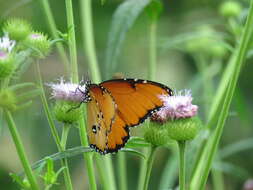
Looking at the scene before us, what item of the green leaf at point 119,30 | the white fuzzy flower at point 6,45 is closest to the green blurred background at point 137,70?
the green leaf at point 119,30

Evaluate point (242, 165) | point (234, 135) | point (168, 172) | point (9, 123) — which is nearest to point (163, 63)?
point (234, 135)

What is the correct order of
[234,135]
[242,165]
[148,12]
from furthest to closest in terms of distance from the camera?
[234,135] < [242,165] < [148,12]

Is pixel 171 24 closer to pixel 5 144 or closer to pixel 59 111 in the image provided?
pixel 5 144

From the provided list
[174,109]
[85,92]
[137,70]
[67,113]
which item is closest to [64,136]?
[67,113]

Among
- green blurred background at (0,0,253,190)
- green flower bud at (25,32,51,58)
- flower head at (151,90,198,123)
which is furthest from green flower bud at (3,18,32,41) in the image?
green blurred background at (0,0,253,190)

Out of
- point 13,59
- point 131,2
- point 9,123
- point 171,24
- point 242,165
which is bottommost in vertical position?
point 242,165

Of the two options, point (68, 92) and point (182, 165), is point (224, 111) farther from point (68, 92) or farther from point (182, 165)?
point (68, 92)

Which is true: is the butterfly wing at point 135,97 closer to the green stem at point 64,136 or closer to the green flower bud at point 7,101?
the green stem at point 64,136
